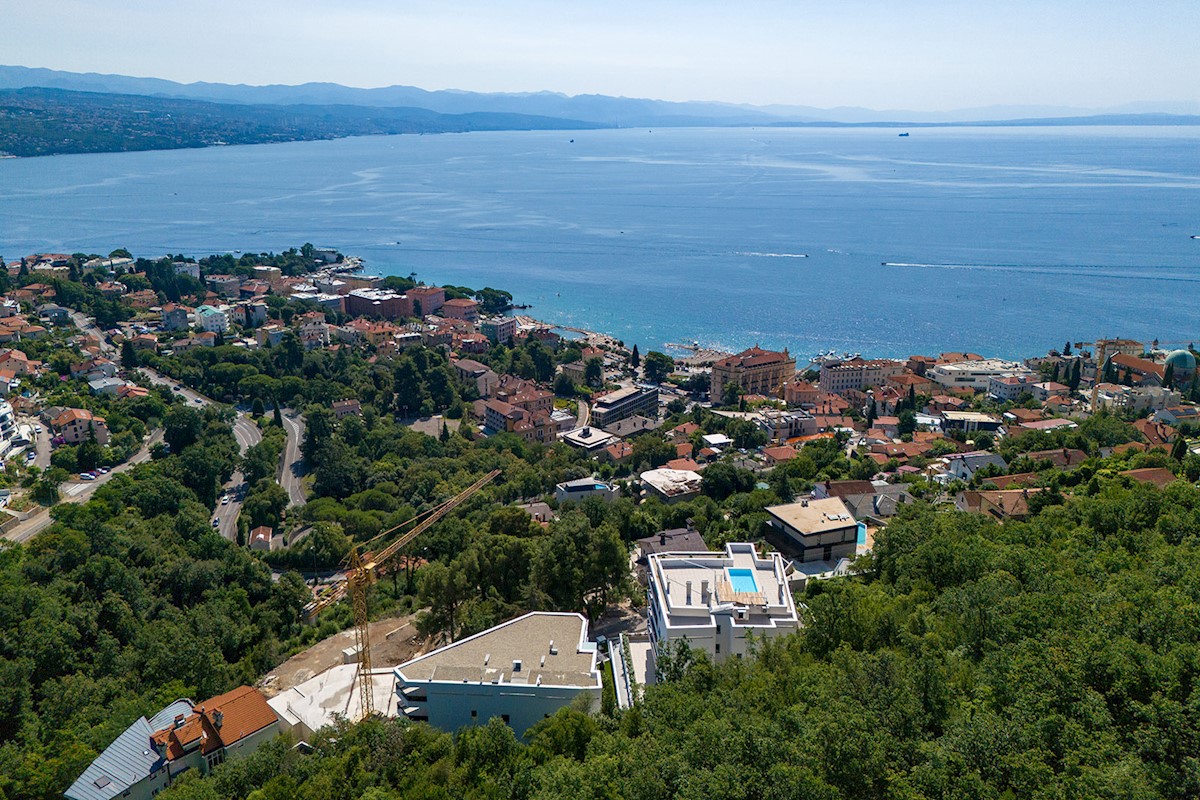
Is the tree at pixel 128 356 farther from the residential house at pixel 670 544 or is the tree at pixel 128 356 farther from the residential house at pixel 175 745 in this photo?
the residential house at pixel 670 544

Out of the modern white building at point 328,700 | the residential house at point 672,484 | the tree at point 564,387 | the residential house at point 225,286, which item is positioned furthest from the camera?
the residential house at point 225,286

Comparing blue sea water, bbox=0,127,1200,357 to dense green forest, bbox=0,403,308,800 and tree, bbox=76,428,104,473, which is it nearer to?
tree, bbox=76,428,104,473

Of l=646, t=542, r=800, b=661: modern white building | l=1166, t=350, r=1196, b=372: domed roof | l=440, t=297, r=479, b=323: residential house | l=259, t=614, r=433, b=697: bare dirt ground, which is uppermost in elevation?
l=646, t=542, r=800, b=661: modern white building

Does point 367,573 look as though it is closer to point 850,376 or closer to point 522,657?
point 522,657

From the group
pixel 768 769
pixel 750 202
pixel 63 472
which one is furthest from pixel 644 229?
pixel 768 769

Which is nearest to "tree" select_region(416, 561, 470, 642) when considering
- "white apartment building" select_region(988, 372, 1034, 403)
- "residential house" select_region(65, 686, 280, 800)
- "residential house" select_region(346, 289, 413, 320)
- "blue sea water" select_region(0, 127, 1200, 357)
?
"residential house" select_region(65, 686, 280, 800)

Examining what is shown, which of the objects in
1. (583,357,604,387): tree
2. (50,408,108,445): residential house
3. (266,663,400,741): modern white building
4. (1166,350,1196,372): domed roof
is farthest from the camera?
(583,357,604,387): tree

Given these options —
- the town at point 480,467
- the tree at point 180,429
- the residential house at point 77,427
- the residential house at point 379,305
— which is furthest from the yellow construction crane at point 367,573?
the residential house at point 379,305
